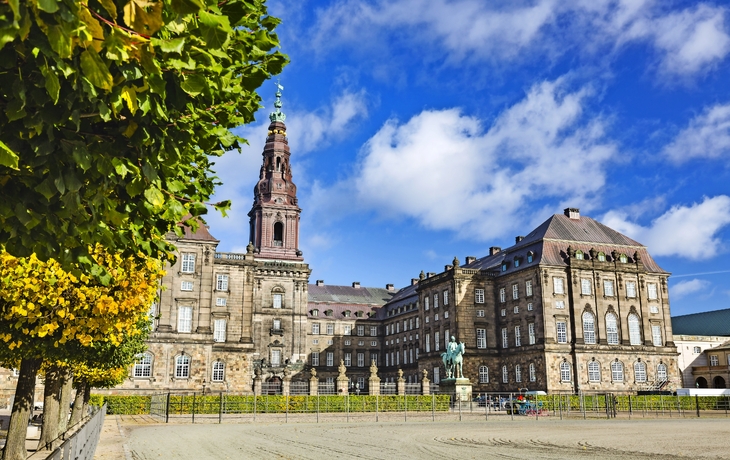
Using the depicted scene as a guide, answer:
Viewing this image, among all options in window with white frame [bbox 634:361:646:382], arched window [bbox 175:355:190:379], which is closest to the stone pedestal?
arched window [bbox 175:355:190:379]

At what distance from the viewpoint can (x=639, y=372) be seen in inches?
2849

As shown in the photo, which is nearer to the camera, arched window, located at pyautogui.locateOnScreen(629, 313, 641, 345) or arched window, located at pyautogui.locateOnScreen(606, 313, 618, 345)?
arched window, located at pyautogui.locateOnScreen(606, 313, 618, 345)

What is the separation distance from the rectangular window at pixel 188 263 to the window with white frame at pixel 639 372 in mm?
49147

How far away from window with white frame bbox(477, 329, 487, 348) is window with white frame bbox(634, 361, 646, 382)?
16.7 metres

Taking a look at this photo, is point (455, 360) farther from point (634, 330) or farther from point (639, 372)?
point (634, 330)

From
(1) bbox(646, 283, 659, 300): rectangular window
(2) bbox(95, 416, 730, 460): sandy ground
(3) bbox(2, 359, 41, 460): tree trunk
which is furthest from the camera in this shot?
(1) bbox(646, 283, 659, 300): rectangular window

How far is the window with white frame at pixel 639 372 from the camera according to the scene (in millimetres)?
72062

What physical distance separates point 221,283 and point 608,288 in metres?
43.5

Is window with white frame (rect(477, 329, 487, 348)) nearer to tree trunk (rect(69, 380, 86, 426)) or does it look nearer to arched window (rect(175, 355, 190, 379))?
arched window (rect(175, 355, 190, 379))

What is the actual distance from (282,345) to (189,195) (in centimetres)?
8117

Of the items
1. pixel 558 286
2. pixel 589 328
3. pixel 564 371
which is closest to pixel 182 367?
Result: pixel 564 371

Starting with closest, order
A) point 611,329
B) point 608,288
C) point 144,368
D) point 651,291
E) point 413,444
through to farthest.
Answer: point 413,444, point 144,368, point 611,329, point 608,288, point 651,291

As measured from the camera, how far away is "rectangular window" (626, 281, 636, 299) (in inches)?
2944

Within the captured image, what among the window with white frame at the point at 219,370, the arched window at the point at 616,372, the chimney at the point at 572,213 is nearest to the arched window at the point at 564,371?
the arched window at the point at 616,372
